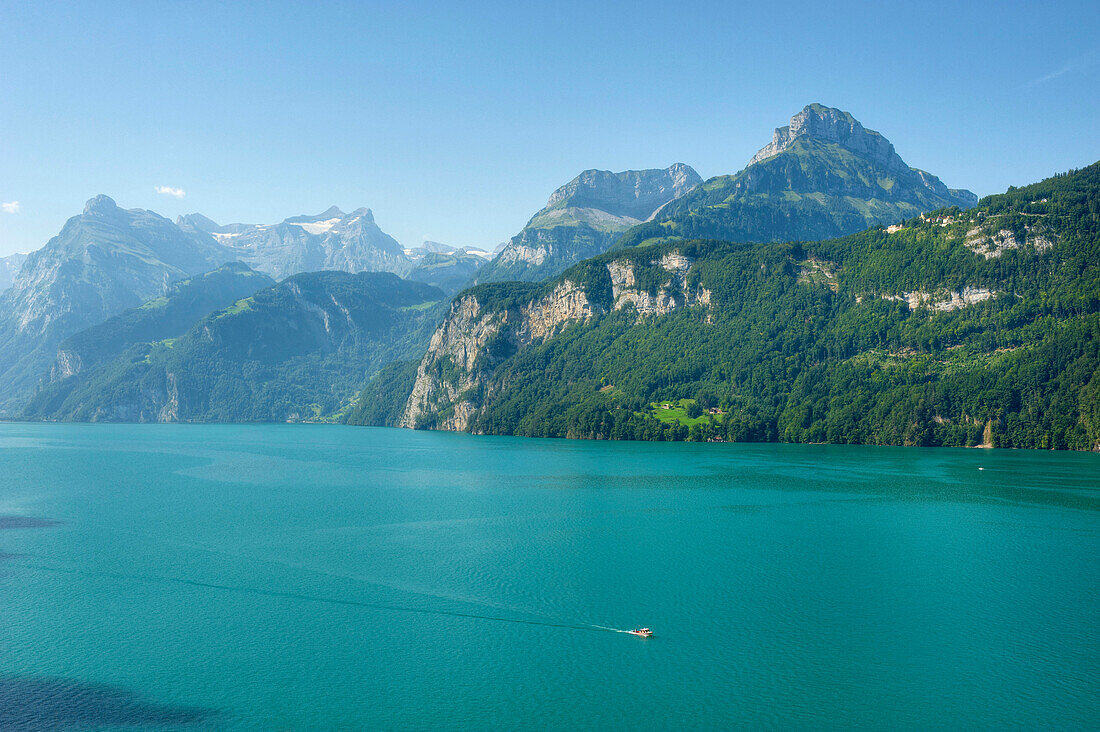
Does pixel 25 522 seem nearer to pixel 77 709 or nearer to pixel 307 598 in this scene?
pixel 307 598

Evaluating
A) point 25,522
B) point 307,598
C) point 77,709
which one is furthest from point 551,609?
point 25,522

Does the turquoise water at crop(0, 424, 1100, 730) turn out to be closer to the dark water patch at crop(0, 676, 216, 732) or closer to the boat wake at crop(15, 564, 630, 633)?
the dark water patch at crop(0, 676, 216, 732)

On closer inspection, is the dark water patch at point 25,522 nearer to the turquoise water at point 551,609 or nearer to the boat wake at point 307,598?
the turquoise water at point 551,609

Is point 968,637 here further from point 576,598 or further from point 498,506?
point 498,506

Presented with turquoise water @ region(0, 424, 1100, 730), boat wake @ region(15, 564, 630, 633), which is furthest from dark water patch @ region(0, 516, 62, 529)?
boat wake @ region(15, 564, 630, 633)

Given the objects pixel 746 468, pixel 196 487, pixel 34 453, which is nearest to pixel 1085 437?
pixel 746 468

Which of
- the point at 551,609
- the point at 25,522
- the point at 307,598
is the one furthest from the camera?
the point at 25,522
